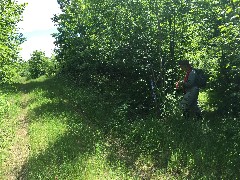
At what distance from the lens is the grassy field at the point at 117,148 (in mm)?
6984

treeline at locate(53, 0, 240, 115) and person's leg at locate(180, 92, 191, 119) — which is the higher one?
treeline at locate(53, 0, 240, 115)

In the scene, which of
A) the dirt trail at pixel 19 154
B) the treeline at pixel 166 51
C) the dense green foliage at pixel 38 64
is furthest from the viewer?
the dense green foliage at pixel 38 64

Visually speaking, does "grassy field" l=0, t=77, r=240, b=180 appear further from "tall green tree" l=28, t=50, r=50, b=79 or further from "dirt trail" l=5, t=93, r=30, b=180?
"tall green tree" l=28, t=50, r=50, b=79

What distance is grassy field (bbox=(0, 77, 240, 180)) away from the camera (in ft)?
22.9

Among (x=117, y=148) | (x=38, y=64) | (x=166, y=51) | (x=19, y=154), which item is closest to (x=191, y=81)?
(x=166, y=51)

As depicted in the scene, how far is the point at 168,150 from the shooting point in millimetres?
8102

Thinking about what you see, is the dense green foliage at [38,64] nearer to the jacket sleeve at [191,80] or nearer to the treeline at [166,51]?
the treeline at [166,51]

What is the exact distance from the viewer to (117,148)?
28.7 feet

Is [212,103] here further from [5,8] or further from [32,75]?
[32,75]

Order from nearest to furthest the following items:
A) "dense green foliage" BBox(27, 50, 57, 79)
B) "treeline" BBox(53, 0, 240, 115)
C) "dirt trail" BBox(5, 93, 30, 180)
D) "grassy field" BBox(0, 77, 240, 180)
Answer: "grassy field" BBox(0, 77, 240, 180)
"dirt trail" BBox(5, 93, 30, 180)
"treeline" BBox(53, 0, 240, 115)
"dense green foliage" BBox(27, 50, 57, 79)

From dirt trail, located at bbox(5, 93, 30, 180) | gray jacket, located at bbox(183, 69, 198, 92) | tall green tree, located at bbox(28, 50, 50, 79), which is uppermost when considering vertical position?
tall green tree, located at bbox(28, 50, 50, 79)

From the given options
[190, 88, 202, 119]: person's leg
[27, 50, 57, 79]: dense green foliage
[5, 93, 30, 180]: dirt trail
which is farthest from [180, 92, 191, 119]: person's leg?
[27, 50, 57, 79]: dense green foliage

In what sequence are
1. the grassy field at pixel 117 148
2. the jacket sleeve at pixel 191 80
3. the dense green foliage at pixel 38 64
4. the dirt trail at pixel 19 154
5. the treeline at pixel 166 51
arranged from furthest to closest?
the dense green foliage at pixel 38 64 < the treeline at pixel 166 51 < the jacket sleeve at pixel 191 80 < the dirt trail at pixel 19 154 < the grassy field at pixel 117 148

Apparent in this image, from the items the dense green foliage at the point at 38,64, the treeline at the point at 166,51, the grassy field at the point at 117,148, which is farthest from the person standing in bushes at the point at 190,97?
the dense green foliage at the point at 38,64
